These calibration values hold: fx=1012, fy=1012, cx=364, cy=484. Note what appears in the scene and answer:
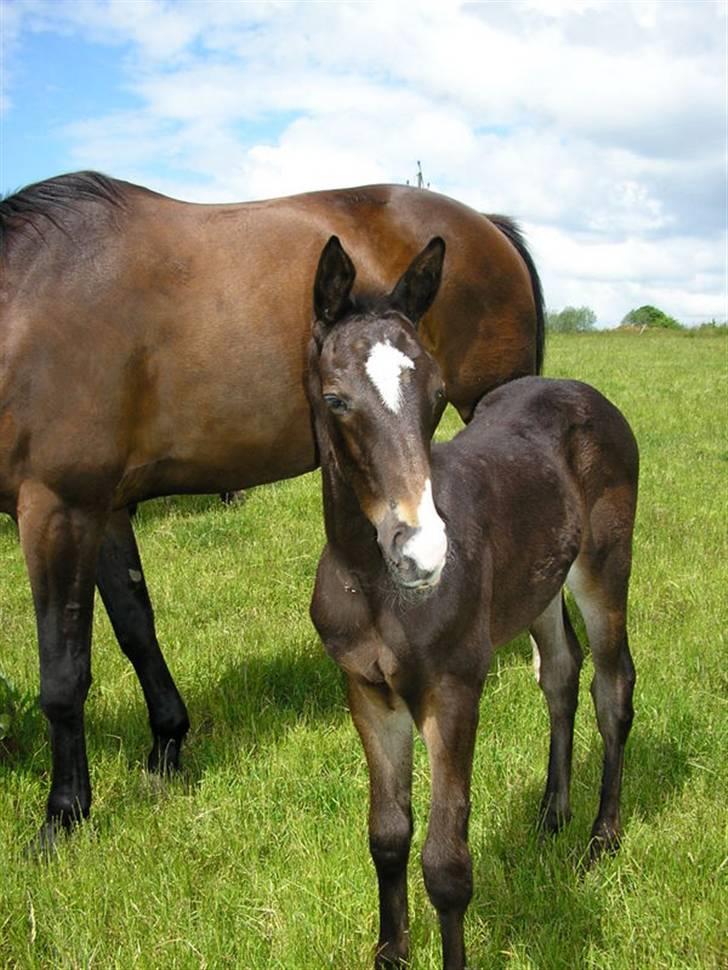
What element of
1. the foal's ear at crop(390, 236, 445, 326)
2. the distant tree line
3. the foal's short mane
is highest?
the foal's short mane

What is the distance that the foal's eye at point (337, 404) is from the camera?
2262 mm

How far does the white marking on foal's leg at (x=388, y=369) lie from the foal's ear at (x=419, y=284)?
0.28 meters

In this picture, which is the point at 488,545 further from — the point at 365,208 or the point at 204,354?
the point at 365,208

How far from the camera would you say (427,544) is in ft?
6.74

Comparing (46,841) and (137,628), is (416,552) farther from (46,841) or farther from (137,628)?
(137,628)

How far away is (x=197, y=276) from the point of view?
4.06m

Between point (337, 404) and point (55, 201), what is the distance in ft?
7.33

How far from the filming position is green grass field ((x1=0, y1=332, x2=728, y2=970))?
2746 mm

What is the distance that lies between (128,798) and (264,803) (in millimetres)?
577

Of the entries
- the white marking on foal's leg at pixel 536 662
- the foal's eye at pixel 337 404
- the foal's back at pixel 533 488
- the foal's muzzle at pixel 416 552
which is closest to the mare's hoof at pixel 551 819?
the white marking on foal's leg at pixel 536 662

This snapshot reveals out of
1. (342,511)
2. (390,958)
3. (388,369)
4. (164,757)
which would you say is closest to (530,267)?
(164,757)

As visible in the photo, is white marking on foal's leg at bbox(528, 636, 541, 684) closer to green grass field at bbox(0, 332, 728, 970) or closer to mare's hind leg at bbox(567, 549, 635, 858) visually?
green grass field at bbox(0, 332, 728, 970)

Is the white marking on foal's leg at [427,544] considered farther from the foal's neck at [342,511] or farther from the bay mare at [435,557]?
the foal's neck at [342,511]

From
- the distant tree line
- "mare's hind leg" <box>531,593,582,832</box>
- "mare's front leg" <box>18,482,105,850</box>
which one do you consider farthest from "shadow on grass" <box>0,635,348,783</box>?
the distant tree line
